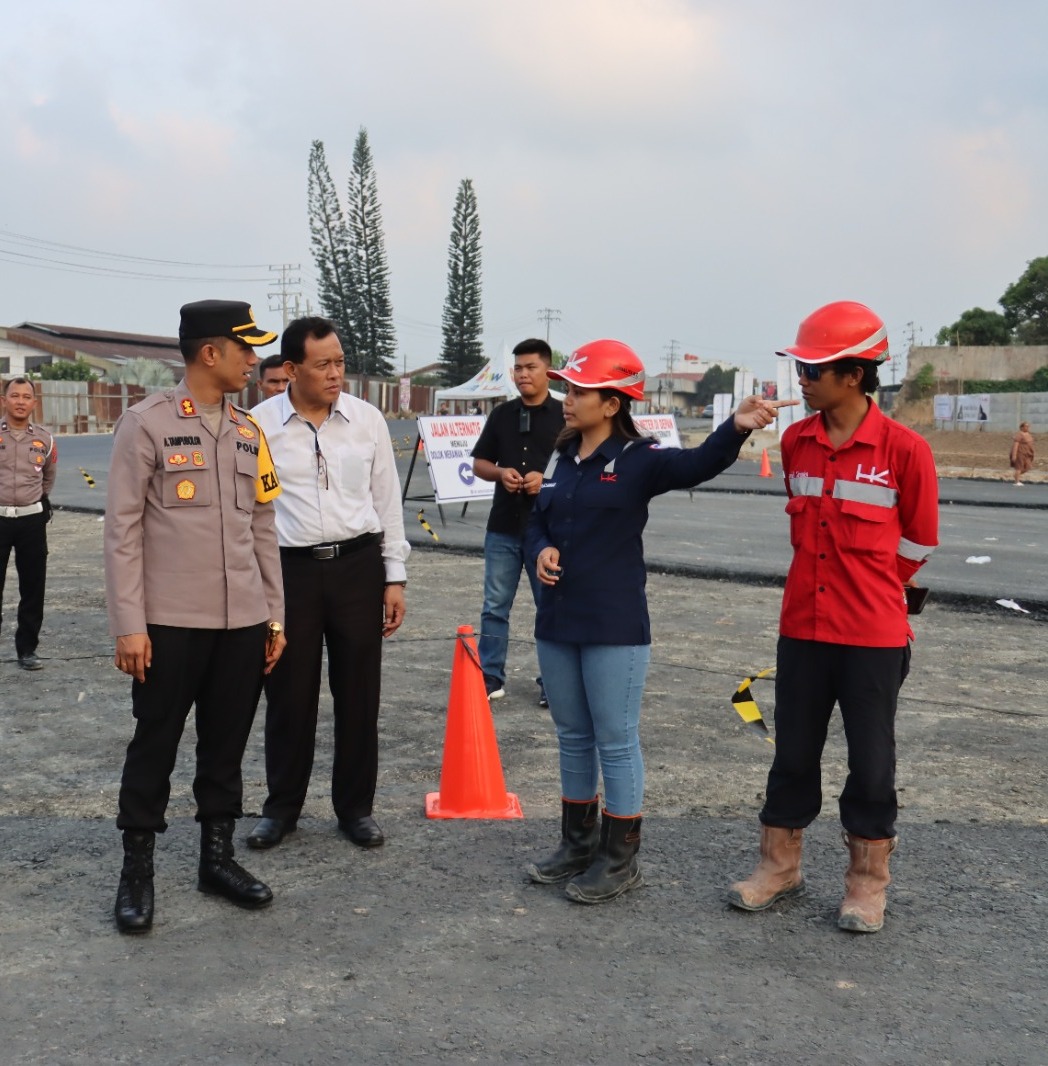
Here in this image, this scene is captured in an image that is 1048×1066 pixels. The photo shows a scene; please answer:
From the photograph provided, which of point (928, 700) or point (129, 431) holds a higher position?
point (129, 431)

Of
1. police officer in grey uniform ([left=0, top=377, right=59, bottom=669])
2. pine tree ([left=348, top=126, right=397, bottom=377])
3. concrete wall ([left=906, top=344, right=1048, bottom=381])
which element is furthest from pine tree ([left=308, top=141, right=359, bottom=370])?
police officer in grey uniform ([left=0, top=377, right=59, bottom=669])

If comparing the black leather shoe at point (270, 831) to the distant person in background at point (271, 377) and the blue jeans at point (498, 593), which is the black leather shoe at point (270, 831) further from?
the distant person in background at point (271, 377)

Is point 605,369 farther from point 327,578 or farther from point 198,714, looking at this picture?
point 198,714

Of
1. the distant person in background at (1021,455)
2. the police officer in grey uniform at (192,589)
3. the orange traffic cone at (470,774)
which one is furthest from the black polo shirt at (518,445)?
the distant person in background at (1021,455)

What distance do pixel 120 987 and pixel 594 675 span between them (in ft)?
5.95

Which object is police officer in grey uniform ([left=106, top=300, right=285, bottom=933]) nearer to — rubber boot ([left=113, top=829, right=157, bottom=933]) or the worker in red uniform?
rubber boot ([left=113, top=829, right=157, bottom=933])

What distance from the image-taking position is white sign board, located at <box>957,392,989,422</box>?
55781 millimetres

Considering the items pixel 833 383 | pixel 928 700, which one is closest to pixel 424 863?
pixel 833 383

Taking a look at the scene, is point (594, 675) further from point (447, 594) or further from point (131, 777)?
point (447, 594)

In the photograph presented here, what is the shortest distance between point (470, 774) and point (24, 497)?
462 centimetres

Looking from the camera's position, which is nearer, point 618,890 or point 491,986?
point 491,986

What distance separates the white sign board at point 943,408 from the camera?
5806 centimetres

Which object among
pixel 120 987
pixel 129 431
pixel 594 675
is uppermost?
pixel 129 431

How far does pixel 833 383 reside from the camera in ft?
13.3
